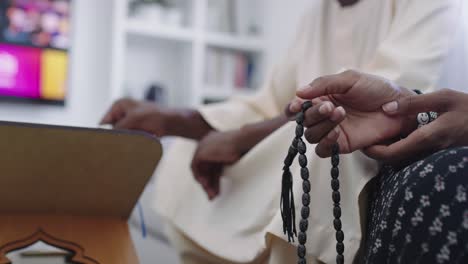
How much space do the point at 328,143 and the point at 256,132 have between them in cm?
41

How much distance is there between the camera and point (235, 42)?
3520 millimetres

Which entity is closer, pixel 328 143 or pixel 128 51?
pixel 328 143

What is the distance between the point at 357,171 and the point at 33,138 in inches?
18.3

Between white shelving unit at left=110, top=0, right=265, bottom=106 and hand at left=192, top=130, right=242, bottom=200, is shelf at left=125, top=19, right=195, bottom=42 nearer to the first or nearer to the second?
white shelving unit at left=110, top=0, right=265, bottom=106

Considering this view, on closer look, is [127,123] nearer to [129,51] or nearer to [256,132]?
[256,132]

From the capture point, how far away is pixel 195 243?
3.81 feet

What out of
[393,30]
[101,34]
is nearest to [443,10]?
[393,30]

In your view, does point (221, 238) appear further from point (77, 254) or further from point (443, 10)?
→ point (443, 10)

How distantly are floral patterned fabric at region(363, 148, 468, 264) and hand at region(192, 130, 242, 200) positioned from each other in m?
0.49

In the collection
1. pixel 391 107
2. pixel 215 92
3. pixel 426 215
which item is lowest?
pixel 215 92

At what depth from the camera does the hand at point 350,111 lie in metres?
0.64

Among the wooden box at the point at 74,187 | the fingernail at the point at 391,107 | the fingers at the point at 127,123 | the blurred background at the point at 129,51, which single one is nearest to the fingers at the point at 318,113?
the fingernail at the point at 391,107

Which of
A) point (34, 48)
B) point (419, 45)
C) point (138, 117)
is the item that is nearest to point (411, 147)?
point (419, 45)

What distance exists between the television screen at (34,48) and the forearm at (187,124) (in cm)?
204
